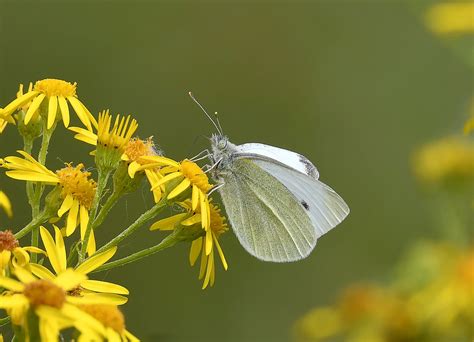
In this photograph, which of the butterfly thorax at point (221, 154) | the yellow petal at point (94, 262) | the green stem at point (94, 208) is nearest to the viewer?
the yellow petal at point (94, 262)

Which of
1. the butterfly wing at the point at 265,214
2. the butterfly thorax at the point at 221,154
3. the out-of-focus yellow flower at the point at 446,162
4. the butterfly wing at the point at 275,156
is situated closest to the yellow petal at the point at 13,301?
the butterfly wing at the point at 265,214

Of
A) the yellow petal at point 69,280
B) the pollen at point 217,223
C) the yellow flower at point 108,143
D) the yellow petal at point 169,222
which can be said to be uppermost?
the yellow flower at point 108,143

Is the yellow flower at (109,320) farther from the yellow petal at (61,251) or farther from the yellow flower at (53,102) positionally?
the yellow flower at (53,102)

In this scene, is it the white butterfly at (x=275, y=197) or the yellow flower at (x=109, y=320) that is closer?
the yellow flower at (x=109, y=320)

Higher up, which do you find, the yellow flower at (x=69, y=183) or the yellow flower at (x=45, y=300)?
the yellow flower at (x=69, y=183)

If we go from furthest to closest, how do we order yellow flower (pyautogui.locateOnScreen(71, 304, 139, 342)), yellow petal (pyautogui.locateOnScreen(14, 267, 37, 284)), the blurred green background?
the blurred green background, yellow flower (pyautogui.locateOnScreen(71, 304, 139, 342)), yellow petal (pyautogui.locateOnScreen(14, 267, 37, 284))

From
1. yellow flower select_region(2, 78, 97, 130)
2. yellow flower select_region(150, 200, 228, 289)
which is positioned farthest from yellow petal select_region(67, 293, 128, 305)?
yellow flower select_region(2, 78, 97, 130)

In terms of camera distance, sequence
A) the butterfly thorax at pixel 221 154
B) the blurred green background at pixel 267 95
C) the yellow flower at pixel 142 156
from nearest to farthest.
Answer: the yellow flower at pixel 142 156
the butterfly thorax at pixel 221 154
the blurred green background at pixel 267 95

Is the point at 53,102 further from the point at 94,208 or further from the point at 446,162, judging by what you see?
the point at 446,162

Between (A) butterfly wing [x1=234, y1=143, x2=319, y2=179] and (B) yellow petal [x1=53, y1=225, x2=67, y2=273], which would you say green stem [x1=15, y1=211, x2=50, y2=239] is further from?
(A) butterfly wing [x1=234, y1=143, x2=319, y2=179]
